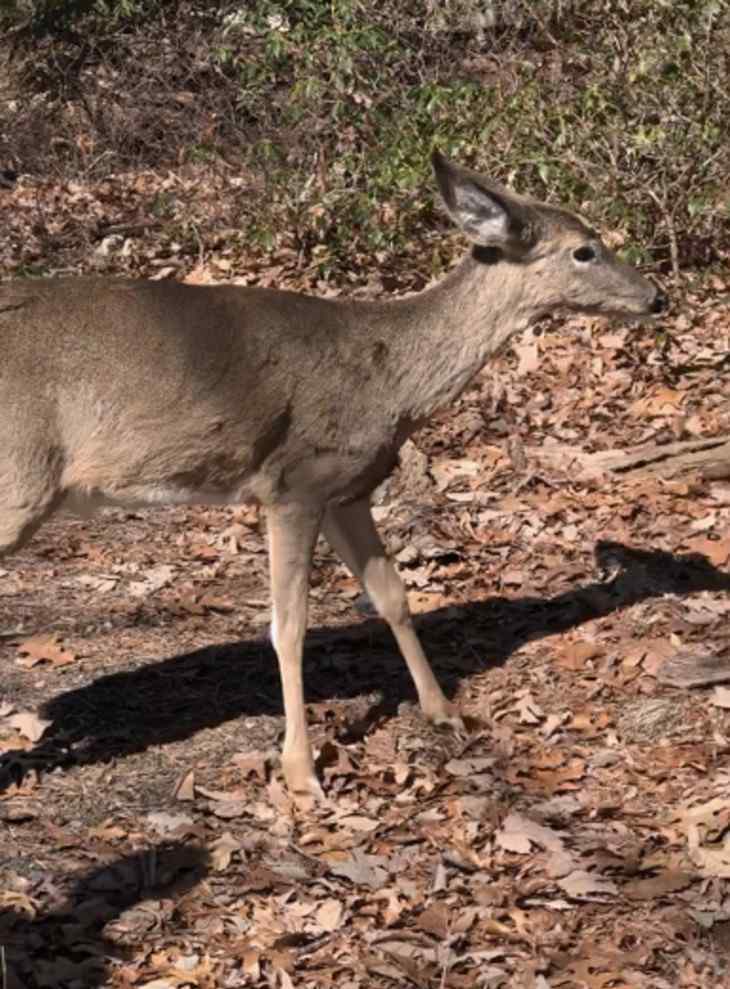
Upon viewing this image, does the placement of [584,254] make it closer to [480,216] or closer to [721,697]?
[480,216]

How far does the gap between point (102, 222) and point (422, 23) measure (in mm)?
3165

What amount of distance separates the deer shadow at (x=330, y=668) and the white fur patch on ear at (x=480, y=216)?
196 centimetres

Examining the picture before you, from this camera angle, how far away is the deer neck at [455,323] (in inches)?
291

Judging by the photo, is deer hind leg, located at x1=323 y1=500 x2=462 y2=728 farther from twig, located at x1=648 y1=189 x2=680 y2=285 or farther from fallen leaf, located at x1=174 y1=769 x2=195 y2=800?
twig, located at x1=648 y1=189 x2=680 y2=285

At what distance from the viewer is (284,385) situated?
7133 millimetres

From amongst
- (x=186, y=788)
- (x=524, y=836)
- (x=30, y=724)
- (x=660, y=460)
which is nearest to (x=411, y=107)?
(x=660, y=460)

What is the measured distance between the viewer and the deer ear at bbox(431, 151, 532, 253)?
7.16 meters

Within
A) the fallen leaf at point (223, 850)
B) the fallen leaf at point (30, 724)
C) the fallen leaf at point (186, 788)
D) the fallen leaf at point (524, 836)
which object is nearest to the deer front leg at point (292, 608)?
the fallen leaf at point (186, 788)

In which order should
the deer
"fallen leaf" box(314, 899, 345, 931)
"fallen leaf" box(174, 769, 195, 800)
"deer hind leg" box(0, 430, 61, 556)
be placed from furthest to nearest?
"fallen leaf" box(174, 769, 195, 800) → the deer → "deer hind leg" box(0, 430, 61, 556) → "fallen leaf" box(314, 899, 345, 931)

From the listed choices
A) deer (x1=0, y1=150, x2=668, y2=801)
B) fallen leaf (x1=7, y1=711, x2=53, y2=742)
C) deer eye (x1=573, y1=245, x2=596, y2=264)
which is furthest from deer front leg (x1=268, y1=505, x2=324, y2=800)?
deer eye (x1=573, y1=245, x2=596, y2=264)

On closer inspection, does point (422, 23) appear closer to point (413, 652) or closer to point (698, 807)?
point (413, 652)

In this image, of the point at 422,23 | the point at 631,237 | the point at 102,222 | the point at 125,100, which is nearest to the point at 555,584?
the point at 631,237

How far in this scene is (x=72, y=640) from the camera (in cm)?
841

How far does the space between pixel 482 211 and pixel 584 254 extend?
0.53 meters
